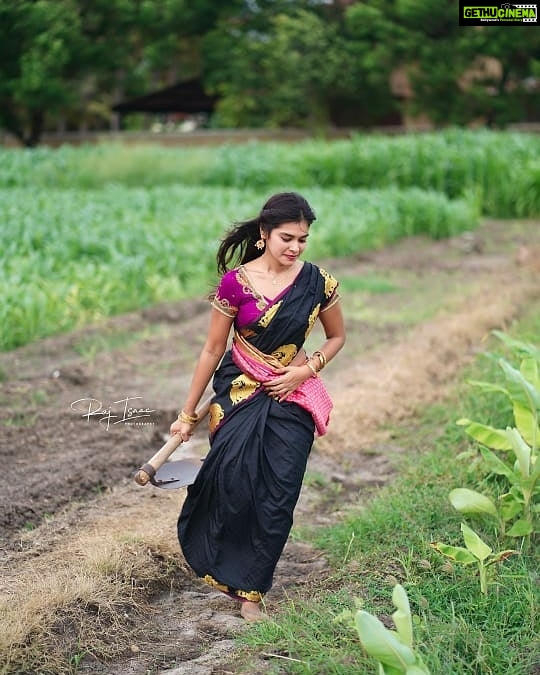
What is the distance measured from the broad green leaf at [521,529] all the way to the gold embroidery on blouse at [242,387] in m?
1.11

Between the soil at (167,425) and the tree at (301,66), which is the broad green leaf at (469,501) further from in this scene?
the tree at (301,66)

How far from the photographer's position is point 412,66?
96.4ft

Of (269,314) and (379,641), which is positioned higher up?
(269,314)

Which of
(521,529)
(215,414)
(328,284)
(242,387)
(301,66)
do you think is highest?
(301,66)

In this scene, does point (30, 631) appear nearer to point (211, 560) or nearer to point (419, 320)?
point (211, 560)

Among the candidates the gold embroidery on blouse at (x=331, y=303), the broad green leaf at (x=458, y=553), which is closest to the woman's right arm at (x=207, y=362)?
the gold embroidery on blouse at (x=331, y=303)

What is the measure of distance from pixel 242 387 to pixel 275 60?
28640mm

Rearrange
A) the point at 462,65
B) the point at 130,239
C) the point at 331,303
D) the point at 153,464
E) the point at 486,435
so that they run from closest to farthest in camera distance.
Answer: the point at 153,464 → the point at 331,303 → the point at 486,435 → the point at 130,239 → the point at 462,65

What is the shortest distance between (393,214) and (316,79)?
17580 mm

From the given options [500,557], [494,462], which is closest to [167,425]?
[494,462]

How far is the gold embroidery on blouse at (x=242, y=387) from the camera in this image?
3561mm

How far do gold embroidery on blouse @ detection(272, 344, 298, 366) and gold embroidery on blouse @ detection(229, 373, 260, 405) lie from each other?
12cm

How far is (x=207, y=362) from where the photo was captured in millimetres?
3568

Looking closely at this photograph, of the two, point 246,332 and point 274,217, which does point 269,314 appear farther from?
point 274,217
